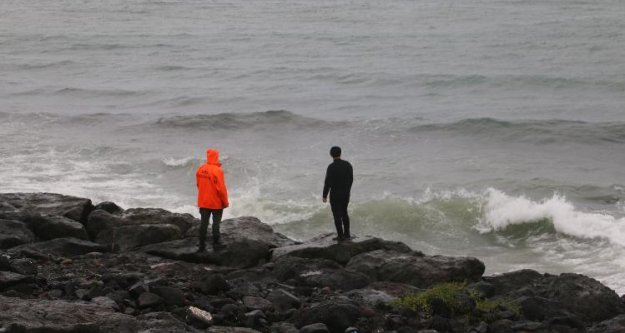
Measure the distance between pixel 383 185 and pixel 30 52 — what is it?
117 ft

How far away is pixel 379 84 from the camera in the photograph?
139 feet

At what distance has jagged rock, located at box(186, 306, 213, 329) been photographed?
33.5ft

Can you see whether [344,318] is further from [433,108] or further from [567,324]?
[433,108]

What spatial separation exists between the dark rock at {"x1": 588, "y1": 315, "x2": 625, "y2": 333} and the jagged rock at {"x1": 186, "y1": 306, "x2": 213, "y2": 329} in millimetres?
4410

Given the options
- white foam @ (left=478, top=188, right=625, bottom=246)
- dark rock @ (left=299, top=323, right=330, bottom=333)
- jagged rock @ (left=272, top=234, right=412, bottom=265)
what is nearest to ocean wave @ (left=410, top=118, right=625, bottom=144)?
white foam @ (left=478, top=188, right=625, bottom=246)

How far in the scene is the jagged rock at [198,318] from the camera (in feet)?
33.5

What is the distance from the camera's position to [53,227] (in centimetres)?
1454

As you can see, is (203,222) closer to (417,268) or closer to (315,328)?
(417,268)

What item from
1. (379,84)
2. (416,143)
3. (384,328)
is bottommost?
(384,328)

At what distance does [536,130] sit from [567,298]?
67.9ft

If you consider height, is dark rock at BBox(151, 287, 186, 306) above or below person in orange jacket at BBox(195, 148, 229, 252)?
below

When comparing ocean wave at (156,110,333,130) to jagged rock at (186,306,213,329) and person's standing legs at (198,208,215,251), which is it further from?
jagged rock at (186,306,213,329)

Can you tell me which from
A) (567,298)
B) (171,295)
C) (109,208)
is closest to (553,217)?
(567,298)

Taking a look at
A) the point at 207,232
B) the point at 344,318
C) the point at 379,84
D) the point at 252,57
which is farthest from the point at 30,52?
the point at 344,318
